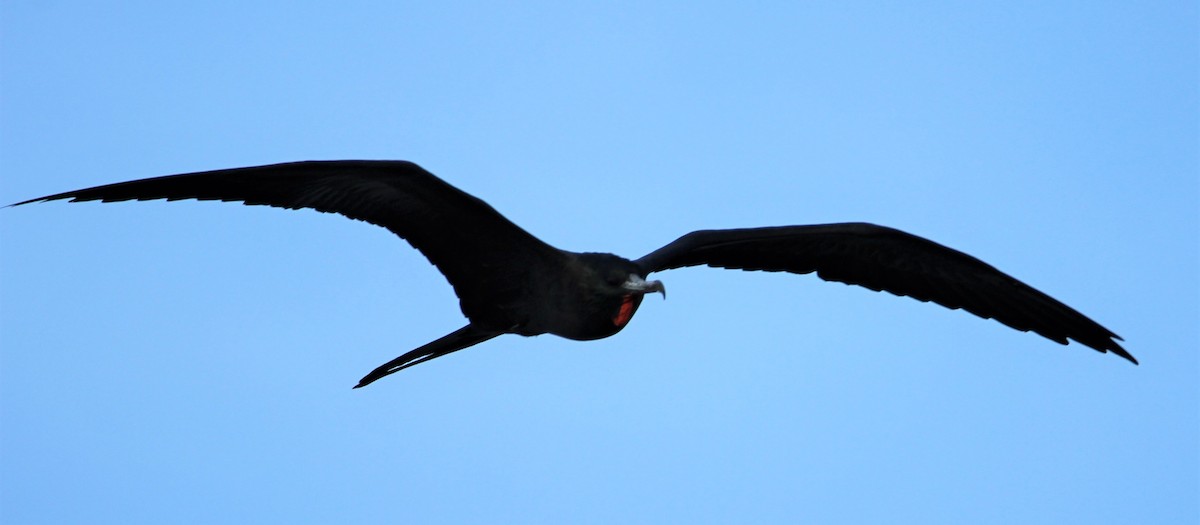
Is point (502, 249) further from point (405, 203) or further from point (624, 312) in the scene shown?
point (624, 312)

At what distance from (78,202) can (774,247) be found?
158 inches

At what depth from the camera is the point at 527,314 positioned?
7.61 metres

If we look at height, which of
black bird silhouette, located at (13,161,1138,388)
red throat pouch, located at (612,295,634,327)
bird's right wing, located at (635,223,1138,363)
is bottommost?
red throat pouch, located at (612,295,634,327)

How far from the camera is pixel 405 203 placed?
24.6 feet

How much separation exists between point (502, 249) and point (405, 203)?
1.84 feet

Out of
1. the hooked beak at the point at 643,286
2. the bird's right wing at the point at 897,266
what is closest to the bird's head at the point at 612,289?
the hooked beak at the point at 643,286

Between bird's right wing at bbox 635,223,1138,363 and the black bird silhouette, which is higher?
bird's right wing at bbox 635,223,1138,363

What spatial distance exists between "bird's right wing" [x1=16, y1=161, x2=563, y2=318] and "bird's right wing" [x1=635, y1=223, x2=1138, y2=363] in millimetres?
1158

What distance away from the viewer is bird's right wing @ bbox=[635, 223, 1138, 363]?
8.41 m

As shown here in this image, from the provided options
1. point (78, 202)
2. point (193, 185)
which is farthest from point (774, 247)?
point (78, 202)

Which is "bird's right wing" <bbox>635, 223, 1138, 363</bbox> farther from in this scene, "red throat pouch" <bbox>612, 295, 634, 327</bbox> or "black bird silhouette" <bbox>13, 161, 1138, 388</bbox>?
"red throat pouch" <bbox>612, 295, 634, 327</bbox>

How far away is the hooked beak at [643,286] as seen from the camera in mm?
7262

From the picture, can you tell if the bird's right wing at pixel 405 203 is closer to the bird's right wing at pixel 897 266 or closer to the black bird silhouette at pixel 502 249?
the black bird silhouette at pixel 502 249

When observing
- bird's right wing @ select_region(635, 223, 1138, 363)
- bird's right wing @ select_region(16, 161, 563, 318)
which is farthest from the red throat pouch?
bird's right wing @ select_region(635, 223, 1138, 363)
